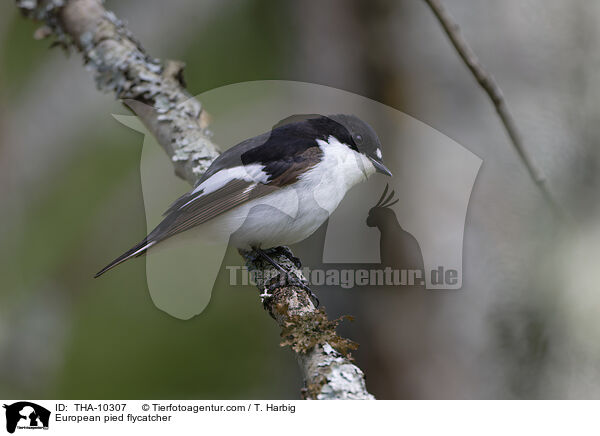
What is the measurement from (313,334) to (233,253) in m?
0.83

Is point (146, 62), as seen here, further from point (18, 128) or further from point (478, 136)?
point (478, 136)

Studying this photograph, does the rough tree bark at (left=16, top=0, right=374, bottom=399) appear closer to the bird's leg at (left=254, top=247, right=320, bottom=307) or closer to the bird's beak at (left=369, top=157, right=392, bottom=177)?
the bird's leg at (left=254, top=247, right=320, bottom=307)

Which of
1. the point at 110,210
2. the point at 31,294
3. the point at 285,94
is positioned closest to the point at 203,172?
the point at 285,94

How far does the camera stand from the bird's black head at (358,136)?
159cm

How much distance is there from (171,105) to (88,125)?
35.7 inches

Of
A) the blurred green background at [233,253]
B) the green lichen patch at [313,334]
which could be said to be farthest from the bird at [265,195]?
the blurred green background at [233,253]

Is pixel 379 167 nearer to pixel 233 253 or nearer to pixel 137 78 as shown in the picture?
pixel 233 253

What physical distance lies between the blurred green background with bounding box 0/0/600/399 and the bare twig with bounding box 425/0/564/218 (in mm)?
119

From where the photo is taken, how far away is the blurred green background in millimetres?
1501

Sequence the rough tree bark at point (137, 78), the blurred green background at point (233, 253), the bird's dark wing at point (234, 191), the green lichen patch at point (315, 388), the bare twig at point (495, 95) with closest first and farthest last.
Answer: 1. the bare twig at point (495, 95)
2. the green lichen patch at point (315, 388)
3. the bird's dark wing at point (234, 191)
4. the blurred green background at point (233, 253)
5. the rough tree bark at point (137, 78)

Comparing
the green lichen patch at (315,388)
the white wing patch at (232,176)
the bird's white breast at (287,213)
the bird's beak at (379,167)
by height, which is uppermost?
the bird's beak at (379,167)

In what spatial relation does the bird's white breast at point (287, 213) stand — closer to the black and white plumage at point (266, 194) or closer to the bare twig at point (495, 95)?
the black and white plumage at point (266, 194)

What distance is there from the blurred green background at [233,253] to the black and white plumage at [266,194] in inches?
16.4

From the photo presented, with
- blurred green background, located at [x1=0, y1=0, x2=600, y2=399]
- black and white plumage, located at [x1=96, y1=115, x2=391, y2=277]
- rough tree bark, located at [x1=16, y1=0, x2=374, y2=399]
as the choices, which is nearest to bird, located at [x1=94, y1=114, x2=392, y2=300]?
black and white plumage, located at [x1=96, y1=115, x2=391, y2=277]
